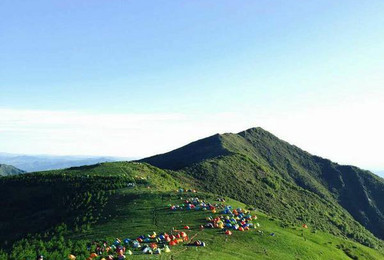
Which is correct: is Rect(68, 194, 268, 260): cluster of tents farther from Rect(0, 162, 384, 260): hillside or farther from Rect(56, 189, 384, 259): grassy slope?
Rect(56, 189, 384, 259): grassy slope

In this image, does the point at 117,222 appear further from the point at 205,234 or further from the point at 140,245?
the point at 205,234

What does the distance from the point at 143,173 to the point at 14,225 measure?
4817 cm

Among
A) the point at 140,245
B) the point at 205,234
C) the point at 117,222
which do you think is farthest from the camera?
the point at 117,222

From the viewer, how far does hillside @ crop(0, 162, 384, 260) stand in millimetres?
61344

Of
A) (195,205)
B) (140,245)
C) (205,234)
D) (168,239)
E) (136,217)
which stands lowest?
(205,234)

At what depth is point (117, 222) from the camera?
77.9 m

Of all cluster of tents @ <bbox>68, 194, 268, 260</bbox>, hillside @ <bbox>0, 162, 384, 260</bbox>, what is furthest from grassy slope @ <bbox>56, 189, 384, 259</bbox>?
cluster of tents @ <bbox>68, 194, 268, 260</bbox>

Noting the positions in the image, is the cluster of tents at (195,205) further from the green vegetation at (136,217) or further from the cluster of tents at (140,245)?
the cluster of tents at (140,245)

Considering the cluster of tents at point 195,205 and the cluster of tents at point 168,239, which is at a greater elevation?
the cluster of tents at point 195,205

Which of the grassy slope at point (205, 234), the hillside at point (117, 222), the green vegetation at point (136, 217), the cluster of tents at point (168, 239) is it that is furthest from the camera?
the green vegetation at point (136, 217)

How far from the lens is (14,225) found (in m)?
90.2

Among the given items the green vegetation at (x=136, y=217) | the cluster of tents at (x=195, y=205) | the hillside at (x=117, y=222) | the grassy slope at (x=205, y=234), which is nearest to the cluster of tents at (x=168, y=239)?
the cluster of tents at (x=195, y=205)

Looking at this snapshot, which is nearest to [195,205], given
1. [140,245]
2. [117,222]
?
[117,222]

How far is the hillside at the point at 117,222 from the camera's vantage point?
61.3 meters
